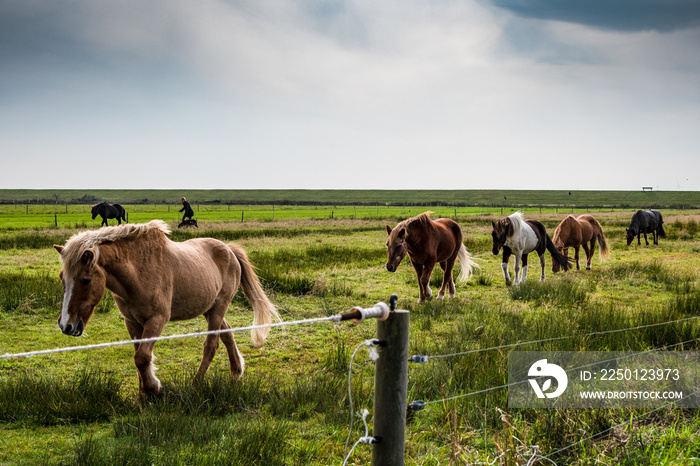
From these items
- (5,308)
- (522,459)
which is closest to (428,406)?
(522,459)

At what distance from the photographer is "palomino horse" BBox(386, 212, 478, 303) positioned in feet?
28.3

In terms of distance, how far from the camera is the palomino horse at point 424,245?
340 inches

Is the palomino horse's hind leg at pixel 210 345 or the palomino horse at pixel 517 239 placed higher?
the palomino horse at pixel 517 239

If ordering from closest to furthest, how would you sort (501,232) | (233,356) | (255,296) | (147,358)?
(147,358) < (233,356) < (255,296) < (501,232)

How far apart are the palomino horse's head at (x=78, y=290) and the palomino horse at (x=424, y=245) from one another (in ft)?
18.4

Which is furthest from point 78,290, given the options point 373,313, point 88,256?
point 373,313

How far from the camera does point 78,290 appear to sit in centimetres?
341

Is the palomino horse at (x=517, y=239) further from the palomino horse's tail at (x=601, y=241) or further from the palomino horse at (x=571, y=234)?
the palomino horse's tail at (x=601, y=241)

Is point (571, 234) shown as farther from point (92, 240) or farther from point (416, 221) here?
point (92, 240)

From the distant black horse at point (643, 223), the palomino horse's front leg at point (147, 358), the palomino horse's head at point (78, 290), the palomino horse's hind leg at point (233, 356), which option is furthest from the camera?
the distant black horse at point (643, 223)

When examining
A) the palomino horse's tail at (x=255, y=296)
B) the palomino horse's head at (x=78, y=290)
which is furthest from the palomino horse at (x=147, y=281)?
the palomino horse's tail at (x=255, y=296)

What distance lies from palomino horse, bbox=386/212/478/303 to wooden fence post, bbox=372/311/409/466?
6303mm

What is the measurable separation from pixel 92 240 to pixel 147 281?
58cm

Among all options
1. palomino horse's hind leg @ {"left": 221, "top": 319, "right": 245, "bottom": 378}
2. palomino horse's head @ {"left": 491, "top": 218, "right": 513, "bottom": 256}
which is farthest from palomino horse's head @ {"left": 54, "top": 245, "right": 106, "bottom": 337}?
palomino horse's head @ {"left": 491, "top": 218, "right": 513, "bottom": 256}
